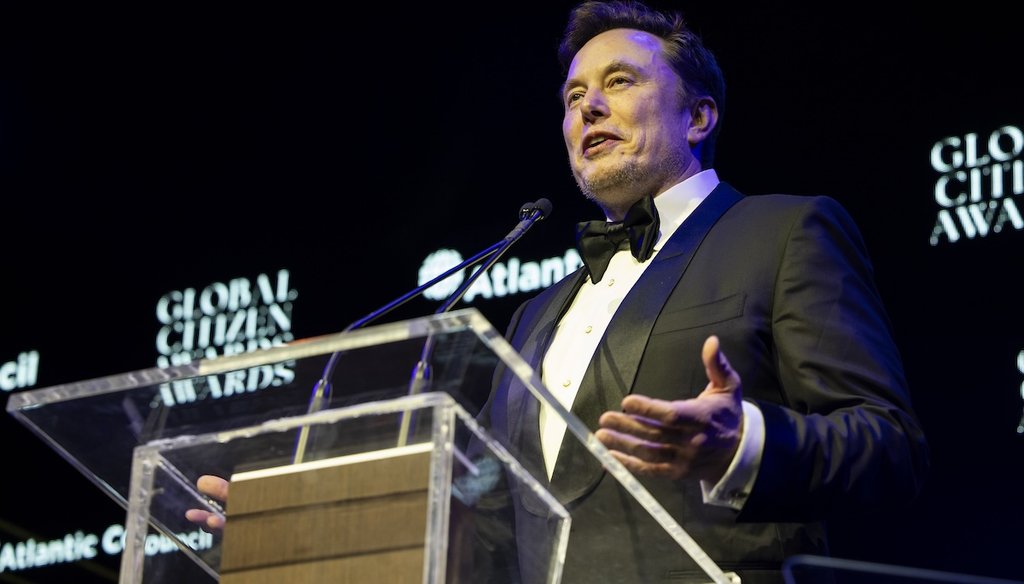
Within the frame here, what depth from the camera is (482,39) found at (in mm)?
4141

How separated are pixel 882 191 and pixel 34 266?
10.3ft

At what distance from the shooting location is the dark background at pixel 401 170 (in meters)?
2.88

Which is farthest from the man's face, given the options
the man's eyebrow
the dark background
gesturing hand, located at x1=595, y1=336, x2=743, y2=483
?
gesturing hand, located at x1=595, y1=336, x2=743, y2=483

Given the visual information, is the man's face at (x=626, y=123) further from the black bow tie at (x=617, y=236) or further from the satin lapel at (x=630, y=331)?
the satin lapel at (x=630, y=331)

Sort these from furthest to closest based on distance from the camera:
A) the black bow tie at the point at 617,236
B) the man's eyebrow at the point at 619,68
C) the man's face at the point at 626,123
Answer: the man's eyebrow at the point at 619,68 < the man's face at the point at 626,123 < the black bow tie at the point at 617,236

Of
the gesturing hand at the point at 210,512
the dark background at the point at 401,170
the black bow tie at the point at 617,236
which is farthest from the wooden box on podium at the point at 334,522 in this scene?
the dark background at the point at 401,170

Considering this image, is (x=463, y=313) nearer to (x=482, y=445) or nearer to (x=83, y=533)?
(x=482, y=445)

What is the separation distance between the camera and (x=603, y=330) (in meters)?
2.01

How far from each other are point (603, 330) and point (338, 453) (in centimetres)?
84

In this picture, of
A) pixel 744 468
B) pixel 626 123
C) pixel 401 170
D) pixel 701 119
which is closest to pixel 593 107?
pixel 626 123

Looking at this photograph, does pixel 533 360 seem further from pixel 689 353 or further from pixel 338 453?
pixel 338 453

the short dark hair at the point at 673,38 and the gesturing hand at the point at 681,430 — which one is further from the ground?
the short dark hair at the point at 673,38

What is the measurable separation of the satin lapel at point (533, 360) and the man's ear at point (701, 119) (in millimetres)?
395

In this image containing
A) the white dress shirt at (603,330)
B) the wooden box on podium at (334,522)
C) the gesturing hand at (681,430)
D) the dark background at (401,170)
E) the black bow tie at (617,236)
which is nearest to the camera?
the wooden box on podium at (334,522)
